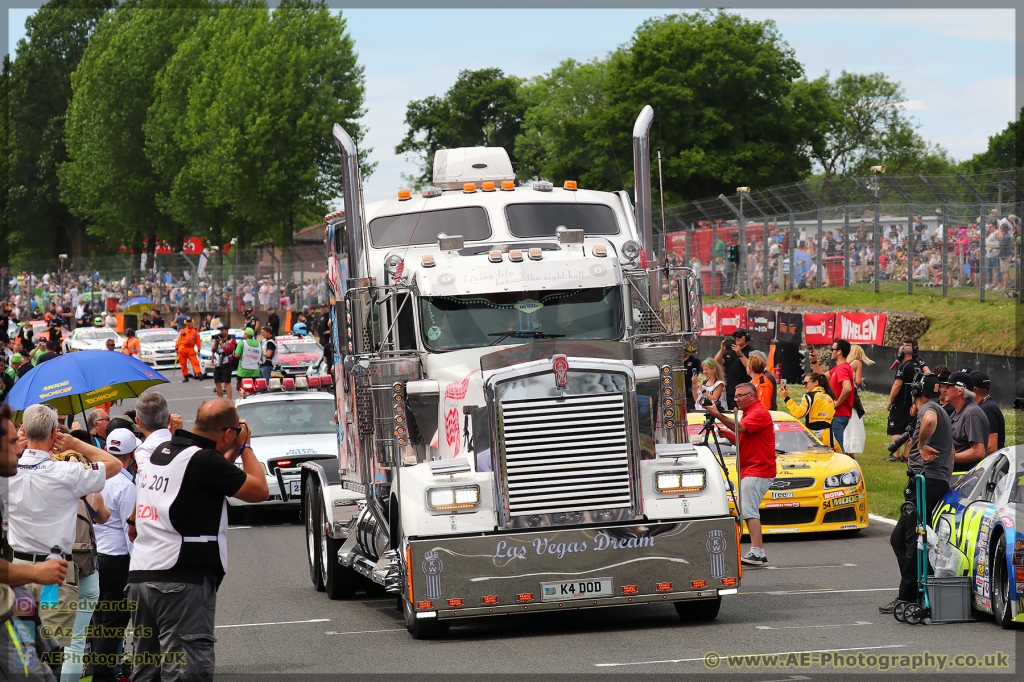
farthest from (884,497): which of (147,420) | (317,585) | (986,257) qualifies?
(147,420)

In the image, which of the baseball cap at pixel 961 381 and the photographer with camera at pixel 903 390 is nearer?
the baseball cap at pixel 961 381

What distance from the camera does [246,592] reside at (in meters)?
14.0

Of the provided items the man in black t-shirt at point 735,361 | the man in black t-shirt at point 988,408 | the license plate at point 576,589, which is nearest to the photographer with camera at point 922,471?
the man in black t-shirt at point 988,408

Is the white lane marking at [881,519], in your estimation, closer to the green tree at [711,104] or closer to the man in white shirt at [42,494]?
the man in white shirt at [42,494]

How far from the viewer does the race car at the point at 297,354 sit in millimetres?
37875

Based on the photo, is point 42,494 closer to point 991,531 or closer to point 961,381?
point 991,531

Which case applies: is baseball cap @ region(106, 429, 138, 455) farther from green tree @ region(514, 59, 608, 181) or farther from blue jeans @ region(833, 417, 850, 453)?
green tree @ region(514, 59, 608, 181)

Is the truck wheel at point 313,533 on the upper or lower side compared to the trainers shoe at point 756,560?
upper

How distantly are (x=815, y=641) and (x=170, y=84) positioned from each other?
79069mm

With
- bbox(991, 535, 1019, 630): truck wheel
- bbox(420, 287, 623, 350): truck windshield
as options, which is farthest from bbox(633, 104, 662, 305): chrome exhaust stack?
bbox(991, 535, 1019, 630): truck wheel

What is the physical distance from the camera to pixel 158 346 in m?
52.3

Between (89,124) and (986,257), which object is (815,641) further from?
(89,124)

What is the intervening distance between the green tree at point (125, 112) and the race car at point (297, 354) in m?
52.7

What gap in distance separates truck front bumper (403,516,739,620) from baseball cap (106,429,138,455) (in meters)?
2.23
